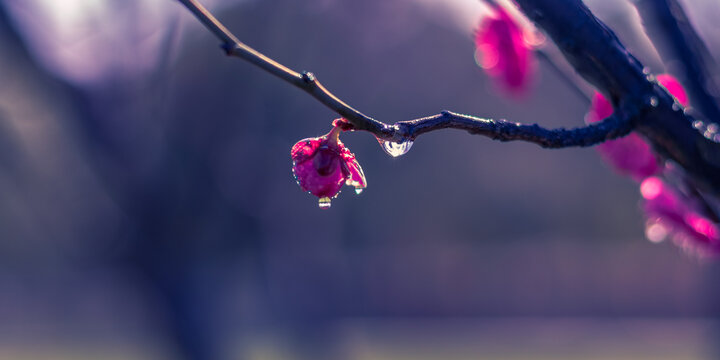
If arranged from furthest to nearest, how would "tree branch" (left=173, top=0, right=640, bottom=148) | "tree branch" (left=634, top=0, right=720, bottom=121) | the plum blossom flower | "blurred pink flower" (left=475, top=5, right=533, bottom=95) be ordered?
"blurred pink flower" (left=475, top=5, right=533, bottom=95)
"tree branch" (left=634, top=0, right=720, bottom=121)
the plum blossom flower
"tree branch" (left=173, top=0, right=640, bottom=148)

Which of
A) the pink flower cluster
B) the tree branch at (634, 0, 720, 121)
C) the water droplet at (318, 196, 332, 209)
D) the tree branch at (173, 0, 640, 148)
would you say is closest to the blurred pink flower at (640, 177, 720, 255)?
the pink flower cluster

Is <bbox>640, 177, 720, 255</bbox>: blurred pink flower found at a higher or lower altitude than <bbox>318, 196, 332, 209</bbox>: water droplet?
higher

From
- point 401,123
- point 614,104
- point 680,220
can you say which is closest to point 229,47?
point 401,123

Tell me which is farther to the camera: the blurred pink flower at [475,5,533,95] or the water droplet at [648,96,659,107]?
the blurred pink flower at [475,5,533,95]

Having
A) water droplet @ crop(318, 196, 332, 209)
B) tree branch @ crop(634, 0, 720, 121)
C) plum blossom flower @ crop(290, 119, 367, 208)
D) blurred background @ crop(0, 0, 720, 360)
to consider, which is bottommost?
water droplet @ crop(318, 196, 332, 209)

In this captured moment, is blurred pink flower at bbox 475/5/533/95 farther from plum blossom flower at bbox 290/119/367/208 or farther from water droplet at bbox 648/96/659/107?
plum blossom flower at bbox 290/119/367/208

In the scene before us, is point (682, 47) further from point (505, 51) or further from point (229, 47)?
point (229, 47)

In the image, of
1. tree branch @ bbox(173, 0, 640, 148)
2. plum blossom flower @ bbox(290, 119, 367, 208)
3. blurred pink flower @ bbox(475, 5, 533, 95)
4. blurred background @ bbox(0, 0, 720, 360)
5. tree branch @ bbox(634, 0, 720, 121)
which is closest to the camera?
tree branch @ bbox(173, 0, 640, 148)
